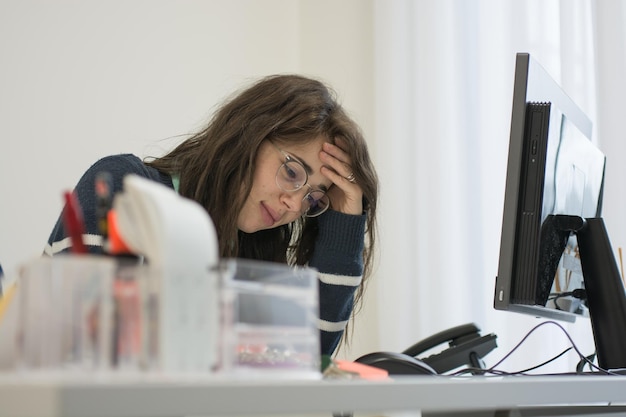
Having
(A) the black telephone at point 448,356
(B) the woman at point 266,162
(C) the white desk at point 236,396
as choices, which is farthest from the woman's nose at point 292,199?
(C) the white desk at point 236,396

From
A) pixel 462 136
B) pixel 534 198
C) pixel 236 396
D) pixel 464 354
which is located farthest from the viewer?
pixel 462 136

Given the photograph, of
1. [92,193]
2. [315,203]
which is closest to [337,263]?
[315,203]

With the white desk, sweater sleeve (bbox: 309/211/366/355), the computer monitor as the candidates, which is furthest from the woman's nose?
the white desk

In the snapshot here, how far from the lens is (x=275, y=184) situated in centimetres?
158

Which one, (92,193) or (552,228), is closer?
(552,228)

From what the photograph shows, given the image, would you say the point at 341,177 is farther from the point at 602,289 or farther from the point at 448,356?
the point at 602,289

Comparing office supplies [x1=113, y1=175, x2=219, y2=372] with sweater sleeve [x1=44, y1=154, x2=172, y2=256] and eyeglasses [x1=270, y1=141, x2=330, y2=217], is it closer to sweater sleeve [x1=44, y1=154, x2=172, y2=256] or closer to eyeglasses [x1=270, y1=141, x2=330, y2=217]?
sweater sleeve [x1=44, y1=154, x2=172, y2=256]

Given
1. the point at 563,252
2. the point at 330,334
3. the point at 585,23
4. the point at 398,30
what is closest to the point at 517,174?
the point at 563,252

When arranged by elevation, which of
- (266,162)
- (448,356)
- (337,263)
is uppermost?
(266,162)

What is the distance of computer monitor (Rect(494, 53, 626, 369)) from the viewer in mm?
1187

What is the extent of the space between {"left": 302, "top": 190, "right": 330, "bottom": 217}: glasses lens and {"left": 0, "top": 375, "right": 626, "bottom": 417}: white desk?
0.95 m

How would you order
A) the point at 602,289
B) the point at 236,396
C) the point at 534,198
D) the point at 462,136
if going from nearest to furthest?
the point at 236,396 → the point at 534,198 → the point at 602,289 → the point at 462,136

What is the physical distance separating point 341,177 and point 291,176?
12 cm

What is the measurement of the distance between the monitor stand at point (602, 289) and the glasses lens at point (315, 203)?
1.70 ft
